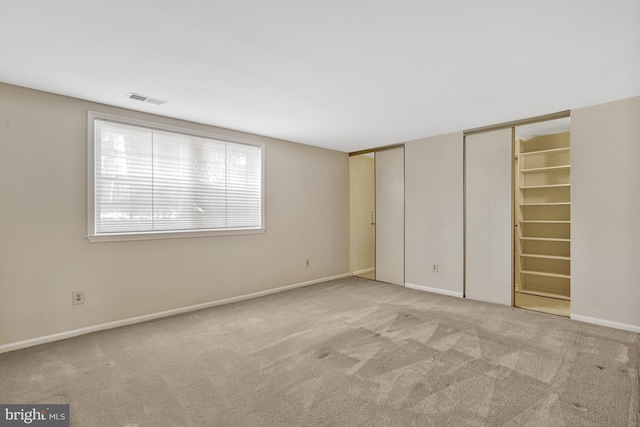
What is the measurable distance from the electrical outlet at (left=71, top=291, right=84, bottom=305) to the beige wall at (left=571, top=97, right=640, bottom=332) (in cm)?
527

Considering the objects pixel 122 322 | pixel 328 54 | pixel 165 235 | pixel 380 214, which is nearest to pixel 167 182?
pixel 165 235

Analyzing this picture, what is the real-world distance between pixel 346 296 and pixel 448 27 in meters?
3.55

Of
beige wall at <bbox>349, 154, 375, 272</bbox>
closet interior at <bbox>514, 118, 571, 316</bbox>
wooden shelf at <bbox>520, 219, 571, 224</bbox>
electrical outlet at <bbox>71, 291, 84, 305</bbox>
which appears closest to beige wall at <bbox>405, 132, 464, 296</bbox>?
closet interior at <bbox>514, 118, 571, 316</bbox>

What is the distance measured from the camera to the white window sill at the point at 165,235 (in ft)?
10.7

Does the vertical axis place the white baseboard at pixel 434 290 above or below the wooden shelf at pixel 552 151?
below

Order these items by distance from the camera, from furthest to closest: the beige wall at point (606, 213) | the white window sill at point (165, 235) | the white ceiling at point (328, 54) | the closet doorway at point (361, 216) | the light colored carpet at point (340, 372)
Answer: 1. the closet doorway at point (361, 216)
2. the white window sill at point (165, 235)
3. the beige wall at point (606, 213)
4. the light colored carpet at point (340, 372)
5. the white ceiling at point (328, 54)

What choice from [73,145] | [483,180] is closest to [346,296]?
[483,180]

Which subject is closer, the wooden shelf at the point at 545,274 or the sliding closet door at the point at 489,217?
the sliding closet door at the point at 489,217

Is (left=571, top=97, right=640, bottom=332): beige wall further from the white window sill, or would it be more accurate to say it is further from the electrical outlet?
the electrical outlet

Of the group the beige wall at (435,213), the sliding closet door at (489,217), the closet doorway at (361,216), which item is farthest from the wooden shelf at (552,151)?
the closet doorway at (361,216)

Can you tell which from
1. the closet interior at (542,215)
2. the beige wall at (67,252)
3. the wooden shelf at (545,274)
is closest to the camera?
the beige wall at (67,252)

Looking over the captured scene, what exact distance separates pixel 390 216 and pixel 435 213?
33.2 inches

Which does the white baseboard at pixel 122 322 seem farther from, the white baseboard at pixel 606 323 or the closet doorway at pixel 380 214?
the white baseboard at pixel 606 323

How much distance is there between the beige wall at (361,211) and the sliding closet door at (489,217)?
2193 millimetres
